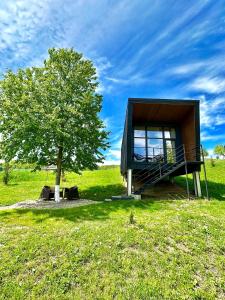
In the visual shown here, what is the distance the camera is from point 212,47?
13.1 metres

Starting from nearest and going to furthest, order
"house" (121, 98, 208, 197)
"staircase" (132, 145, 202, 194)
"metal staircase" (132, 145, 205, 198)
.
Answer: "metal staircase" (132, 145, 205, 198), "staircase" (132, 145, 202, 194), "house" (121, 98, 208, 197)

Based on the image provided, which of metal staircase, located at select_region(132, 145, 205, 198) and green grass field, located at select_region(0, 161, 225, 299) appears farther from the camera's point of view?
metal staircase, located at select_region(132, 145, 205, 198)

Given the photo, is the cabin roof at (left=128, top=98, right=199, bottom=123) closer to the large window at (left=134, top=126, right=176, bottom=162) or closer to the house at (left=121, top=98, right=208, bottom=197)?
the house at (left=121, top=98, right=208, bottom=197)

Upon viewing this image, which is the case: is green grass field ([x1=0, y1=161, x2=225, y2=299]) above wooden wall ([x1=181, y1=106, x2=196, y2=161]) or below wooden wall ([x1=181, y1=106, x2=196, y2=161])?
below

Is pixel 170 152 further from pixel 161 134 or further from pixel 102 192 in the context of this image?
pixel 102 192

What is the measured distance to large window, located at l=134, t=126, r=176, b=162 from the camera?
15438mm

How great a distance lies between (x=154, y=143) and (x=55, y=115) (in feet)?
24.9

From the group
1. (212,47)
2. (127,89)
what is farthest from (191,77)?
(127,89)

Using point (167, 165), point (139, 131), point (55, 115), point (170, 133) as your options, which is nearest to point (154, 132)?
point (139, 131)

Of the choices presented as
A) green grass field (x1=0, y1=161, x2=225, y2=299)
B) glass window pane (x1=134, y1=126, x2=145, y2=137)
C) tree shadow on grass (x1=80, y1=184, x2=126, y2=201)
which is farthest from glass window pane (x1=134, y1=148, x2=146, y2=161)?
green grass field (x1=0, y1=161, x2=225, y2=299)

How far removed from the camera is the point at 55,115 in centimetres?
1230

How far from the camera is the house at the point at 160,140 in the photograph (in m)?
13.9

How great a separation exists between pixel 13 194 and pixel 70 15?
1338cm

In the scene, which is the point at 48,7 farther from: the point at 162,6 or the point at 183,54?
the point at 183,54
